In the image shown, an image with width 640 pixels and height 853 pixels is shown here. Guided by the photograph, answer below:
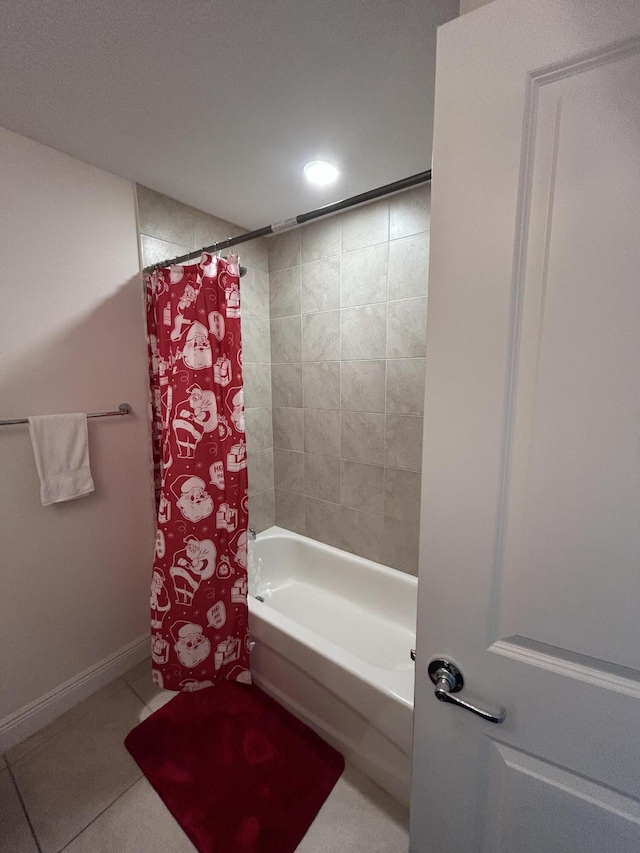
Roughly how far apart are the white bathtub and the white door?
23.7 inches

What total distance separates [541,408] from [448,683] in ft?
1.88

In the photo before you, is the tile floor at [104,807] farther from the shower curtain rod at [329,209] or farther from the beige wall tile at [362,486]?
the shower curtain rod at [329,209]

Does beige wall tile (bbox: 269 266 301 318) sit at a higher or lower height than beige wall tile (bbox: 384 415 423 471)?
higher

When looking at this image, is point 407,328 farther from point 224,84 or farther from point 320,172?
point 224,84

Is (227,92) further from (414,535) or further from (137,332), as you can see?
(414,535)

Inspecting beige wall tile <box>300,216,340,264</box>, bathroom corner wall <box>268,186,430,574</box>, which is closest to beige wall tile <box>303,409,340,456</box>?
bathroom corner wall <box>268,186,430,574</box>

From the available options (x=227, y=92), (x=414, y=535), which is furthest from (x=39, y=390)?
(x=414, y=535)

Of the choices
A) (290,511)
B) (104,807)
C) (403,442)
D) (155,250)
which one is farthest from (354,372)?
(104,807)

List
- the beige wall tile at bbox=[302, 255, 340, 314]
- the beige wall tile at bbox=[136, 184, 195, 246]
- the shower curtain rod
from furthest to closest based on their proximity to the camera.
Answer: the beige wall tile at bbox=[302, 255, 340, 314], the beige wall tile at bbox=[136, 184, 195, 246], the shower curtain rod

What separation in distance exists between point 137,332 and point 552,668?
6.37 feet

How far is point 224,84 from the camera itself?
109cm

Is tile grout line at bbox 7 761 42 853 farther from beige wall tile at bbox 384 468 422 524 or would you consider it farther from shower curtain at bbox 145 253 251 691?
beige wall tile at bbox 384 468 422 524

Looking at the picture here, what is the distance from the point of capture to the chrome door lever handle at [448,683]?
674 mm

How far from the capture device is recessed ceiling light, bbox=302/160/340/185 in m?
1.52
